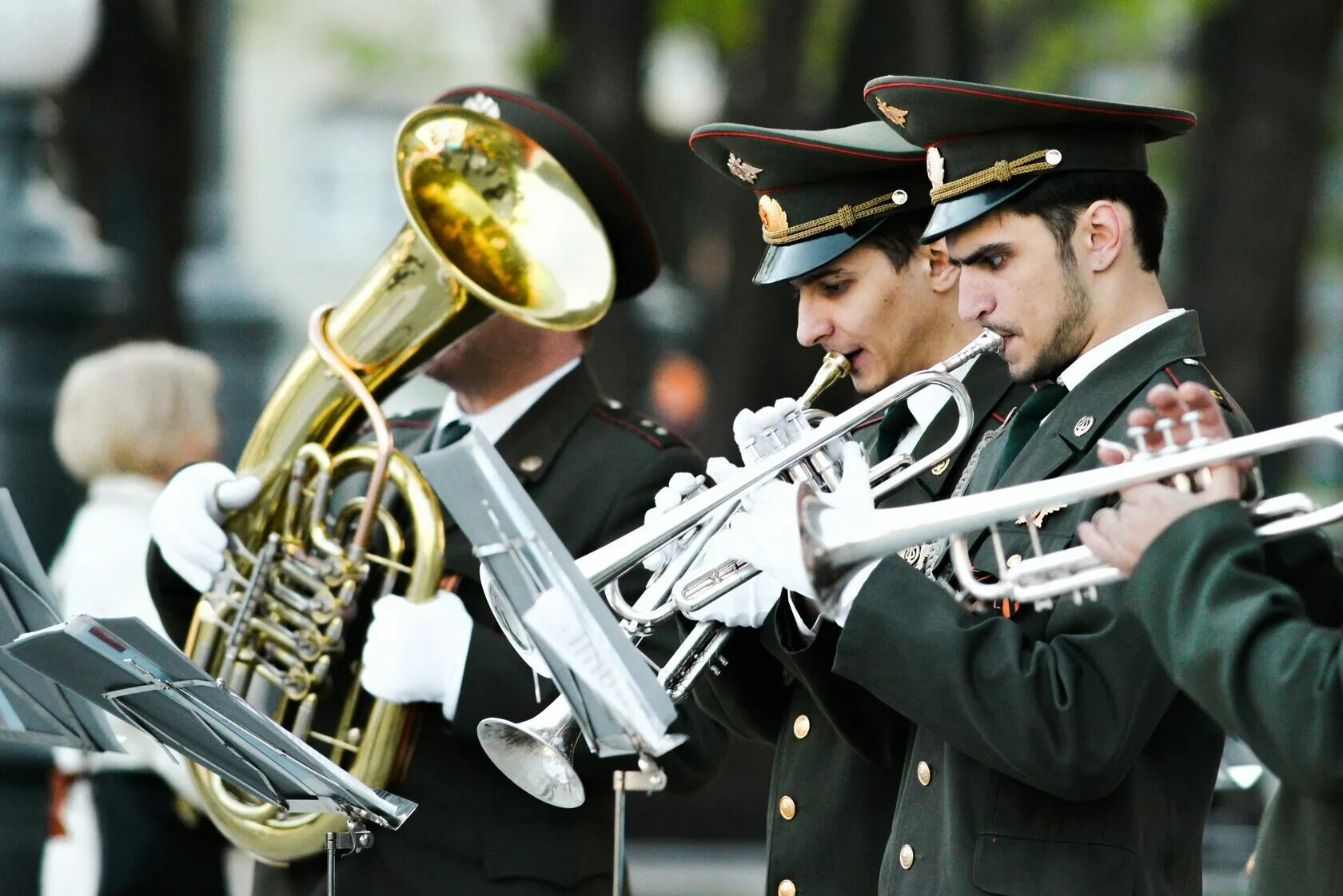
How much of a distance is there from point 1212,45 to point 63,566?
10.1 metres

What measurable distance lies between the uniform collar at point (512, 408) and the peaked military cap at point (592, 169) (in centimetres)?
23

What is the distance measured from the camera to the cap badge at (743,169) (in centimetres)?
425

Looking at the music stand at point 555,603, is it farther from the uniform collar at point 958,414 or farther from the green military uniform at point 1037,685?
the uniform collar at point 958,414

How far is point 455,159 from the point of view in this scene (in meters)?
4.55

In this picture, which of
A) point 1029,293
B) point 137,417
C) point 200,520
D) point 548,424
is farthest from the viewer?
point 137,417

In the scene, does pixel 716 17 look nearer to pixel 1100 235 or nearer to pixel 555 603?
pixel 1100 235

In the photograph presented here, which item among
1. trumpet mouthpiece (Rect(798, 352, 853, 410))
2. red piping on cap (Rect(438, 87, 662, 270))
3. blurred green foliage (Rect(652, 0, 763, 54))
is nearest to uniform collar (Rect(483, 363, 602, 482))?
red piping on cap (Rect(438, 87, 662, 270))

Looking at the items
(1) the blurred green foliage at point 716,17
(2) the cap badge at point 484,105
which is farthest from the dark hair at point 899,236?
(1) the blurred green foliage at point 716,17

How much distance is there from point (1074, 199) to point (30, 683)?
2.15 m

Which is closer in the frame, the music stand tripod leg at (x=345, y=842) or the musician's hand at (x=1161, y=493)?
the musician's hand at (x=1161, y=493)

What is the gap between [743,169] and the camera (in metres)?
4.29

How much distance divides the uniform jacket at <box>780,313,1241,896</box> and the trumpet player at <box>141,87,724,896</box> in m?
1.01

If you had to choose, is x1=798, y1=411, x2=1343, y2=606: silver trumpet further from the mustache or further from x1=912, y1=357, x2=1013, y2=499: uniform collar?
x1=912, y1=357, x2=1013, y2=499: uniform collar

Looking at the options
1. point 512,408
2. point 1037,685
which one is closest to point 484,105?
point 512,408
